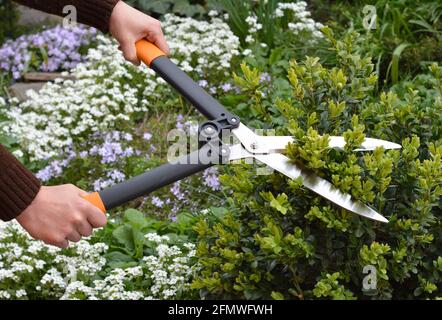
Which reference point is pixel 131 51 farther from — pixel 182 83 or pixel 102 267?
pixel 102 267

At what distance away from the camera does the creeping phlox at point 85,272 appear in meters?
3.34

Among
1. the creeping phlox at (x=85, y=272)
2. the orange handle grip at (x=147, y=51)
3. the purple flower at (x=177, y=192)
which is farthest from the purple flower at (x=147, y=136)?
the orange handle grip at (x=147, y=51)

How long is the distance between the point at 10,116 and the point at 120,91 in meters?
0.61

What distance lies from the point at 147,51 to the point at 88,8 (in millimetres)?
254

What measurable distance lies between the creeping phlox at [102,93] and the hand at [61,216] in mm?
2210

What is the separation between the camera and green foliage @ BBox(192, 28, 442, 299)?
2.58 metres

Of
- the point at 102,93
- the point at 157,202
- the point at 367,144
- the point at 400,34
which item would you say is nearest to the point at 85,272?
the point at 157,202

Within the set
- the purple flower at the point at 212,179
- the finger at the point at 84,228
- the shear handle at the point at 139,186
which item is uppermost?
the purple flower at the point at 212,179

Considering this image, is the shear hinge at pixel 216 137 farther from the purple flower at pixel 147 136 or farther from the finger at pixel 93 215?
the purple flower at pixel 147 136

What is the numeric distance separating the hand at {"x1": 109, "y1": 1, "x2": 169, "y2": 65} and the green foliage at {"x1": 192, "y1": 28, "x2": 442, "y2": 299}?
31 centimetres

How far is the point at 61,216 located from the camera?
89.7 inches

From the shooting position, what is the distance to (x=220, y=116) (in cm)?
250
